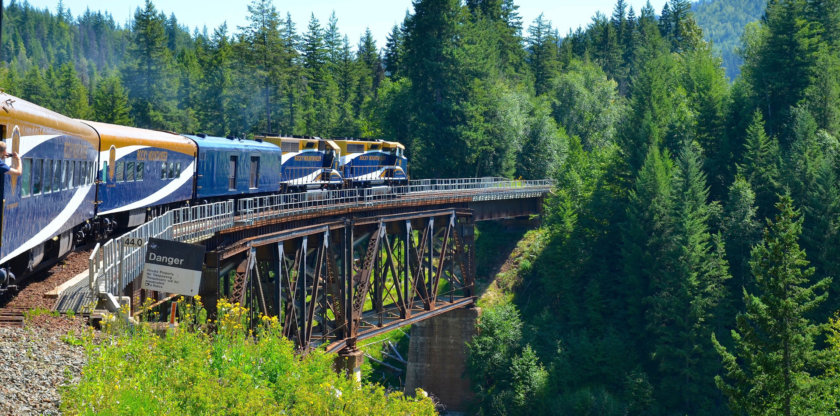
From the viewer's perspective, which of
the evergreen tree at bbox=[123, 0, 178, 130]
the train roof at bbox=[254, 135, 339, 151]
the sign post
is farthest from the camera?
the evergreen tree at bbox=[123, 0, 178, 130]

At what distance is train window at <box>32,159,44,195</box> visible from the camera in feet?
62.7

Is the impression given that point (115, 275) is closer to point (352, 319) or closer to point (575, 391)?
point (352, 319)

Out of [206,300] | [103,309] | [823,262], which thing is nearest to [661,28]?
[823,262]

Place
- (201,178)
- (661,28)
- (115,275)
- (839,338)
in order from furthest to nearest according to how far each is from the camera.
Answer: (661,28) < (201,178) < (839,338) < (115,275)

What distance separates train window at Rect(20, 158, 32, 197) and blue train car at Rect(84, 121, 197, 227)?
8232 millimetres

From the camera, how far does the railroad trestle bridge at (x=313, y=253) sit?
24.0m

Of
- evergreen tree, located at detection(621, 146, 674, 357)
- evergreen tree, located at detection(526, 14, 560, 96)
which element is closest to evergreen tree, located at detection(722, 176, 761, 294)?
evergreen tree, located at detection(621, 146, 674, 357)

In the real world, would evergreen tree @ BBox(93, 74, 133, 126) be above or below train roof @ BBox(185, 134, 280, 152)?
above

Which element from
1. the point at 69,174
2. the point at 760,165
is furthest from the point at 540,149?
the point at 69,174

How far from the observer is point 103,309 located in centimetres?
1798

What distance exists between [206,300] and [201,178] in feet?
34.4

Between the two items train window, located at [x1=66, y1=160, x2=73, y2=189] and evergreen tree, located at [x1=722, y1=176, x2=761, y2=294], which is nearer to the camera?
train window, located at [x1=66, y1=160, x2=73, y2=189]

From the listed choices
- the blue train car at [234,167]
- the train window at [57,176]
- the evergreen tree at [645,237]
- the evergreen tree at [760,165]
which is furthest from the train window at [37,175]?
the evergreen tree at [760,165]

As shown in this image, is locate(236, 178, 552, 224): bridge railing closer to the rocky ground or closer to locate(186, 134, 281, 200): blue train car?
locate(186, 134, 281, 200): blue train car
